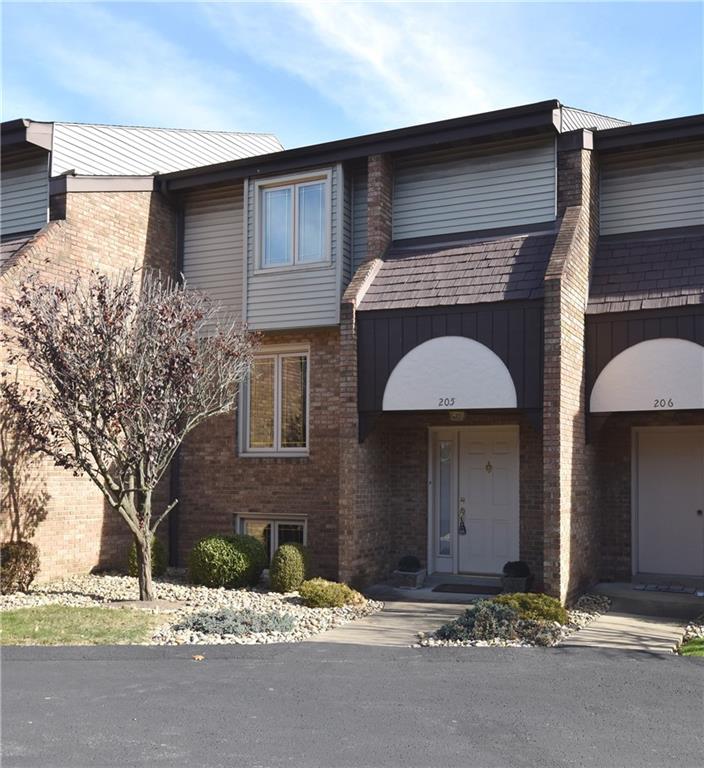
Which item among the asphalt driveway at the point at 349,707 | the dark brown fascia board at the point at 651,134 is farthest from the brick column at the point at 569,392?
the asphalt driveway at the point at 349,707

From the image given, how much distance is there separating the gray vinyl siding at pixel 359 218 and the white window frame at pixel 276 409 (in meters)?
1.76

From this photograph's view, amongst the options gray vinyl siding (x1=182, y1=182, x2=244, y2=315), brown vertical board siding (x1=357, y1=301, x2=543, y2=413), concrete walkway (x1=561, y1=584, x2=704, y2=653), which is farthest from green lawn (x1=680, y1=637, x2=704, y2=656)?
gray vinyl siding (x1=182, y1=182, x2=244, y2=315)

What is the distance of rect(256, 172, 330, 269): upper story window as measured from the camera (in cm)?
1385

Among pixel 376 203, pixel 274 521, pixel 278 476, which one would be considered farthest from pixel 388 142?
pixel 274 521

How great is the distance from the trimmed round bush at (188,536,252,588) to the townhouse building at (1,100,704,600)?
1485 mm

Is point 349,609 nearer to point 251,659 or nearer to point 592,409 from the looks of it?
point 251,659

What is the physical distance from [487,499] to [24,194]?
9223 millimetres

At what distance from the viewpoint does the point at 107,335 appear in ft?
35.5

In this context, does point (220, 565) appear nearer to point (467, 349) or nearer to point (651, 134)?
point (467, 349)

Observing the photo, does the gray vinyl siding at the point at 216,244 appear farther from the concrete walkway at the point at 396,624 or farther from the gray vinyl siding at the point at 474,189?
the concrete walkway at the point at 396,624

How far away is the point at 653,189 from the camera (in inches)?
492

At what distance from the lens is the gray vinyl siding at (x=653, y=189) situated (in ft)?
40.1

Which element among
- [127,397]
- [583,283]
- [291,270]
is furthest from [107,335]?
[583,283]

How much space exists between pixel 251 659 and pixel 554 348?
5.41m
